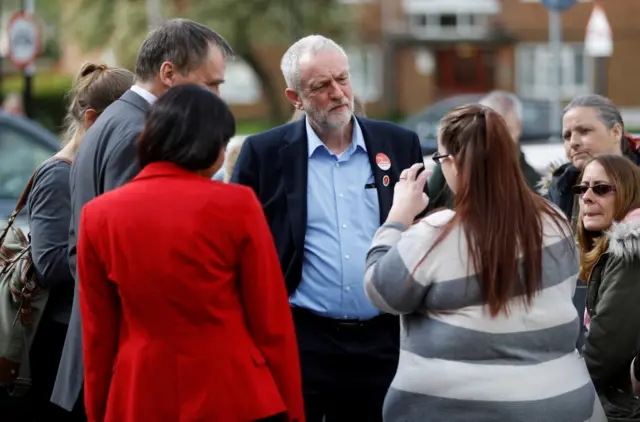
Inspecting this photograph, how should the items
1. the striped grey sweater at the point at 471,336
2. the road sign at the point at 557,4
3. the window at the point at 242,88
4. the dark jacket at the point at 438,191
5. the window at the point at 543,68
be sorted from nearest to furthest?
the striped grey sweater at the point at 471,336
the dark jacket at the point at 438,191
the road sign at the point at 557,4
the window at the point at 543,68
the window at the point at 242,88

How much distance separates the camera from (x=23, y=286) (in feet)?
17.7

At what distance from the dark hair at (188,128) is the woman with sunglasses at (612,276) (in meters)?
1.68

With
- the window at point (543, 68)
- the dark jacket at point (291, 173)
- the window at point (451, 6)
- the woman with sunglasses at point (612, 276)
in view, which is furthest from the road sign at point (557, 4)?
the window at point (543, 68)

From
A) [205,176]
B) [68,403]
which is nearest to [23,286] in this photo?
[68,403]

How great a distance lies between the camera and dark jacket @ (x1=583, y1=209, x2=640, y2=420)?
4.65 metres

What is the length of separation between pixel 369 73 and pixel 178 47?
49.0 m

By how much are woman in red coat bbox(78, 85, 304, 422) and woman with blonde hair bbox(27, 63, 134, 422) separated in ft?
3.99

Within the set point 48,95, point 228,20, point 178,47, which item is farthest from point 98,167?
point 48,95

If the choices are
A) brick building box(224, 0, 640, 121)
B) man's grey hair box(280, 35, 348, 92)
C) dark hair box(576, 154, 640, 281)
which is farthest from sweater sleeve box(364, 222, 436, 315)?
brick building box(224, 0, 640, 121)

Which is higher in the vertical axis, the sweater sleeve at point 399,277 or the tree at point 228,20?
the sweater sleeve at point 399,277

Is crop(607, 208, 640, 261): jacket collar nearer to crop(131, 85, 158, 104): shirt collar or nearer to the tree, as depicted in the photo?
crop(131, 85, 158, 104): shirt collar

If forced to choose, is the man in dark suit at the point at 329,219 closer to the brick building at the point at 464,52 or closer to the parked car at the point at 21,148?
the parked car at the point at 21,148

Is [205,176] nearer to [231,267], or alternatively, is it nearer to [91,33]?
[231,267]

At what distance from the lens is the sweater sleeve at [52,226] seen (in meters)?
5.17
